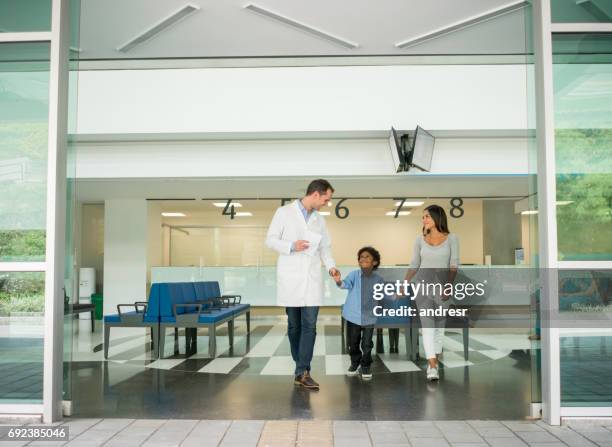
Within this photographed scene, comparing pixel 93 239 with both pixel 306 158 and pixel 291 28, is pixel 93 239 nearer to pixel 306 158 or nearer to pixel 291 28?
pixel 306 158

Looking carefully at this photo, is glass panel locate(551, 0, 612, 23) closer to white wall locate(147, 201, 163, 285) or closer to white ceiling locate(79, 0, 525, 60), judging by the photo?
white ceiling locate(79, 0, 525, 60)

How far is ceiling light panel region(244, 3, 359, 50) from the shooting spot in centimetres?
564

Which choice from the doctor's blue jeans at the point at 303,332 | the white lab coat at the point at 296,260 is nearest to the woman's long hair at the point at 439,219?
the white lab coat at the point at 296,260

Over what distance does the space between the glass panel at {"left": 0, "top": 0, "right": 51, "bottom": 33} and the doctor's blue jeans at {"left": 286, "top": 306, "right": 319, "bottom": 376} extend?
2.78 m

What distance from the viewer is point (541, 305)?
366 centimetres

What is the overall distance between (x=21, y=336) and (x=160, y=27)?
12.3 feet

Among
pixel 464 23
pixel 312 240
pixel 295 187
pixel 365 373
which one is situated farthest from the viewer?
pixel 295 187

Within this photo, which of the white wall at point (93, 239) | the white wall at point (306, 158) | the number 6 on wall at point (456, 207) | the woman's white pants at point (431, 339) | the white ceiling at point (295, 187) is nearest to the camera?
the woman's white pants at point (431, 339)

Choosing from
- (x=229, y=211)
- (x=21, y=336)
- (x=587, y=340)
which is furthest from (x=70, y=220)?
(x=229, y=211)

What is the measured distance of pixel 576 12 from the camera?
3727 millimetres

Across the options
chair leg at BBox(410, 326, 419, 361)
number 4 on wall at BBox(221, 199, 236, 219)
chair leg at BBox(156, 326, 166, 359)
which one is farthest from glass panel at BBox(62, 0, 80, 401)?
number 4 on wall at BBox(221, 199, 236, 219)

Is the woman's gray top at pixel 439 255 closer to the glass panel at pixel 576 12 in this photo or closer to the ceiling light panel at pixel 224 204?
the glass panel at pixel 576 12

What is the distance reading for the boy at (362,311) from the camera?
534 centimetres

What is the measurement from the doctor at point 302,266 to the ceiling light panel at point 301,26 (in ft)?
6.45
